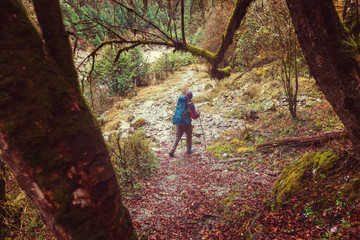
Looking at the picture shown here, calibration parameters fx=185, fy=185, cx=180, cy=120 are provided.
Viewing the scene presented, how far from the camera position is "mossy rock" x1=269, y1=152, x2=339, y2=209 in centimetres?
239

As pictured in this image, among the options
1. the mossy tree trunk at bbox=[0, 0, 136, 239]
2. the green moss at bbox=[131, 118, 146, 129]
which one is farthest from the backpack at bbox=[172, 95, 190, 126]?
the mossy tree trunk at bbox=[0, 0, 136, 239]

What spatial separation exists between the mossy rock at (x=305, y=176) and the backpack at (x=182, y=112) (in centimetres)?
375

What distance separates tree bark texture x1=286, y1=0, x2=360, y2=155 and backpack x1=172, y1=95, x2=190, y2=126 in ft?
14.2

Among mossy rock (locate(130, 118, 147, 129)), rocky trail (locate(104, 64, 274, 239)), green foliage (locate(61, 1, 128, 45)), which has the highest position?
green foliage (locate(61, 1, 128, 45))

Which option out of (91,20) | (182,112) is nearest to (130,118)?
(182,112)

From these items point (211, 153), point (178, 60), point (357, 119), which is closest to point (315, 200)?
point (357, 119)

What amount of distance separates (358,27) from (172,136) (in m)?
7.60

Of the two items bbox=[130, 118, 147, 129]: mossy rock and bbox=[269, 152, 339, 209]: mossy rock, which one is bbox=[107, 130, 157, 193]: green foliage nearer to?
bbox=[269, 152, 339, 209]: mossy rock

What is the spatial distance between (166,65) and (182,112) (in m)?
14.1

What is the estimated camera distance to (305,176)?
2605 millimetres

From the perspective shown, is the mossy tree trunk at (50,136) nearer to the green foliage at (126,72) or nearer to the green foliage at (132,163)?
the green foliage at (132,163)

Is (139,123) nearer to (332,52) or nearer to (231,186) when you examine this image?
(231,186)

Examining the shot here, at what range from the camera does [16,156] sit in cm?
94

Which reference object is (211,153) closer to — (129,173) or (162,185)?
(162,185)
